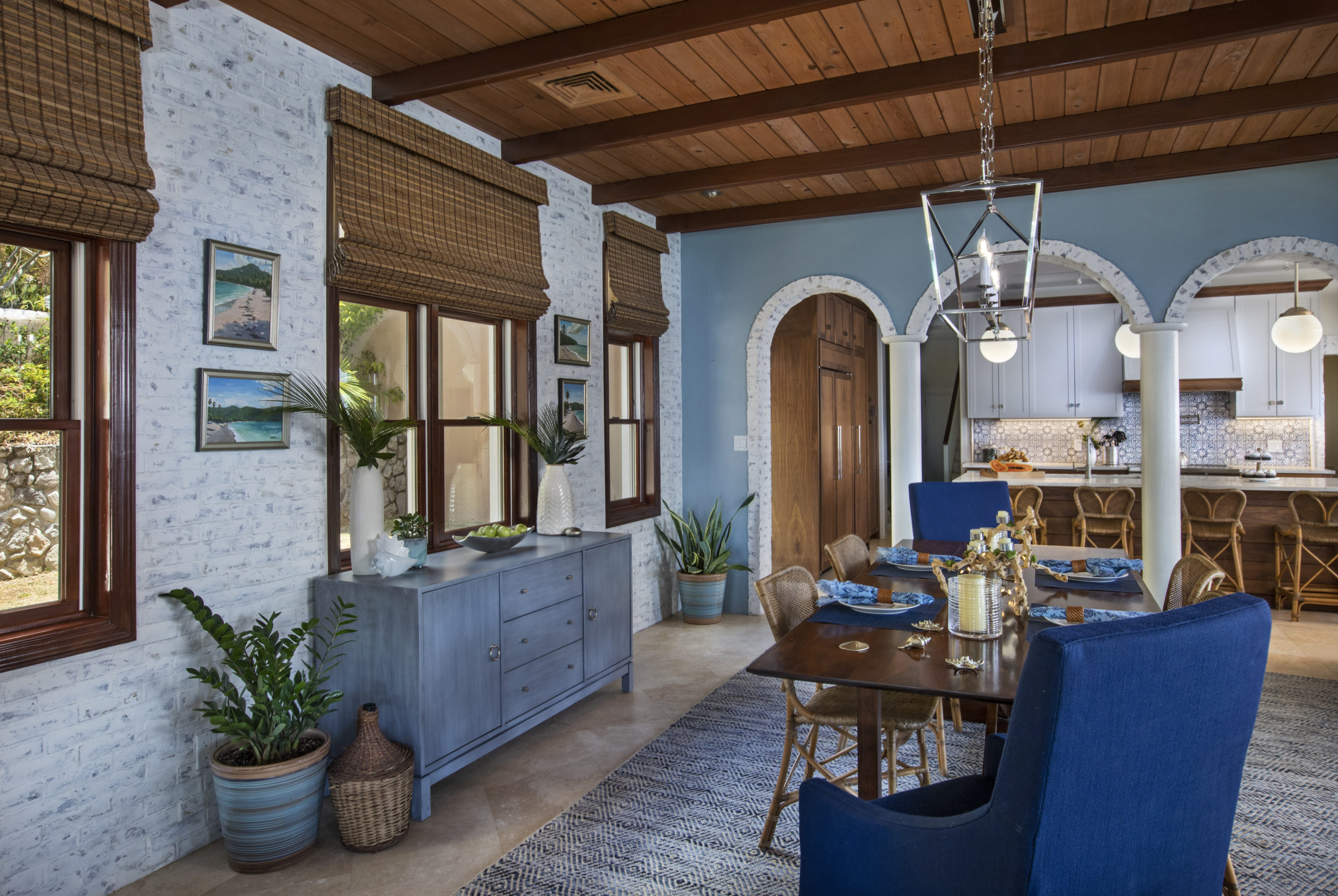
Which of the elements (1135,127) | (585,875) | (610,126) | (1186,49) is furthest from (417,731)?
(1135,127)

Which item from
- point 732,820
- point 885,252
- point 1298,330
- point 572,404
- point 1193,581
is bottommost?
point 732,820

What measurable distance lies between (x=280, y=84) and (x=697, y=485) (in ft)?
12.9

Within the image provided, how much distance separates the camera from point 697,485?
6215 millimetres

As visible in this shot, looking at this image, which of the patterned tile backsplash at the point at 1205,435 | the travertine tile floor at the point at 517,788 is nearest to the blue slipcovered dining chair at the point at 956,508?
the travertine tile floor at the point at 517,788

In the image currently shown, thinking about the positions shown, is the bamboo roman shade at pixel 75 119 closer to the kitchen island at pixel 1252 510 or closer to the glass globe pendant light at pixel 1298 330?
the kitchen island at pixel 1252 510

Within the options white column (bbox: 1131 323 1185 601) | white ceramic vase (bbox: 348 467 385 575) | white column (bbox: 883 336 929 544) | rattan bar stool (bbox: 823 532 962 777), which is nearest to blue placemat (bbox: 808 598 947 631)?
rattan bar stool (bbox: 823 532 962 777)

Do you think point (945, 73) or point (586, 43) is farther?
point (945, 73)

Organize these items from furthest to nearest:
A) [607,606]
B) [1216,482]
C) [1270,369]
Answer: [1270,369] < [1216,482] < [607,606]

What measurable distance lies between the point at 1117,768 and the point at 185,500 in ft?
9.14

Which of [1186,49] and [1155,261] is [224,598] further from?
[1155,261]

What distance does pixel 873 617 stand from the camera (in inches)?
105

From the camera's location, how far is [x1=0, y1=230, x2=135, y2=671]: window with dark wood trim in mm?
2447

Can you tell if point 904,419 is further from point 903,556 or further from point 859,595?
point 859,595

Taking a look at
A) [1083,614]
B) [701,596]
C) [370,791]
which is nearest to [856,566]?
[1083,614]
